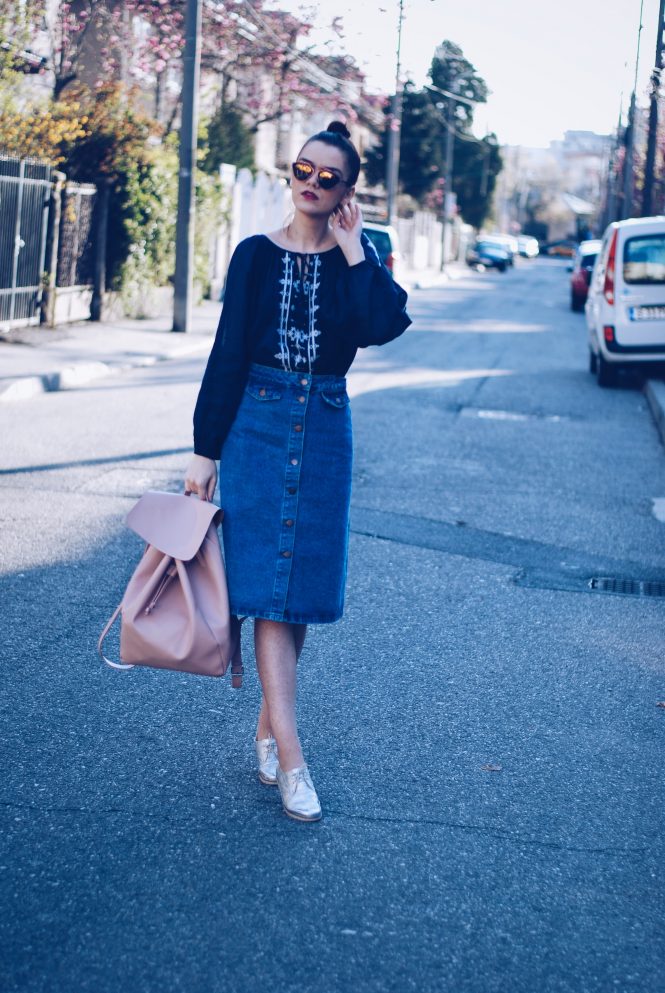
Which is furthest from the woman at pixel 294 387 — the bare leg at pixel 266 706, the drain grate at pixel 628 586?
the drain grate at pixel 628 586

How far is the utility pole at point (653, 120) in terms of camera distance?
29984 mm

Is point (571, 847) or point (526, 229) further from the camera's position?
point (526, 229)

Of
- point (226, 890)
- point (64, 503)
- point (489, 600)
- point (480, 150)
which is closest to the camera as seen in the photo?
point (226, 890)

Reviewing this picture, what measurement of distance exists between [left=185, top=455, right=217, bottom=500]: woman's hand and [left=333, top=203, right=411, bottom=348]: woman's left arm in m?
0.53

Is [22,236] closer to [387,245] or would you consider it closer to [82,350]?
[82,350]

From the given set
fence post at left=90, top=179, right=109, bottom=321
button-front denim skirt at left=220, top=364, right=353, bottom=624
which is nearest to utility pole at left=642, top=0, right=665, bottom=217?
fence post at left=90, top=179, right=109, bottom=321

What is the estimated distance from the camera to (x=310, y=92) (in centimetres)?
2934

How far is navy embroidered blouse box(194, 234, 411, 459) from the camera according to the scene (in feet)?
11.7

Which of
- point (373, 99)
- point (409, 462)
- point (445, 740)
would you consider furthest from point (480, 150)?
point (445, 740)

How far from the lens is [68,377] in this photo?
43.7 feet

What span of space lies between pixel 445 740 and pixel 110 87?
1650cm

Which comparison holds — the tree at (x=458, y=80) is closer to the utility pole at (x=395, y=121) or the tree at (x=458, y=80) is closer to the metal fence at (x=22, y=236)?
the utility pole at (x=395, y=121)

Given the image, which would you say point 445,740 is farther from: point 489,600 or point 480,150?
point 480,150

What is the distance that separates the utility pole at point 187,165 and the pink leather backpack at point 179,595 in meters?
15.0
